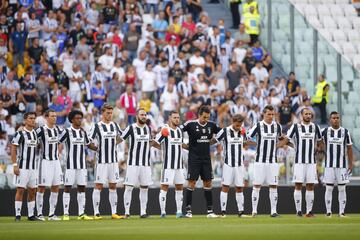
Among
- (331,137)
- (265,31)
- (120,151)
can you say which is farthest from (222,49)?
(331,137)

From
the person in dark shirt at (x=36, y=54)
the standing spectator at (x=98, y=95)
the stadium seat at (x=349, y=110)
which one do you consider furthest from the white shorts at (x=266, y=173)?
the person in dark shirt at (x=36, y=54)

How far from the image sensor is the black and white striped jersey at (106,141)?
28.9 metres

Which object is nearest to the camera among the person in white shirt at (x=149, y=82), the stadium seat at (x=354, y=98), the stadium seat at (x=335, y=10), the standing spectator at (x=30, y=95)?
the stadium seat at (x=354, y=98)

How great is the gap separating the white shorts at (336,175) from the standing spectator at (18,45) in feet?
40.9

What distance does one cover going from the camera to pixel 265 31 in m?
38.7

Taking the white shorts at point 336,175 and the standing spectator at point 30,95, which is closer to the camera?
the white shorts at point 336,175

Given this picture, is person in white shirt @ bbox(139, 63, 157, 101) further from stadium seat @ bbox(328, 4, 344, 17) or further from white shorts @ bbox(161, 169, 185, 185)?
white shorts @ bbox(161, 169, 185, 185)

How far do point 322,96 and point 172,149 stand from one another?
8.31 metres

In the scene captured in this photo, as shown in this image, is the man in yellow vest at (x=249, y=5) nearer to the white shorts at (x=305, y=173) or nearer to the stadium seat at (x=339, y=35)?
the stadium seat at (x=339, y=35)

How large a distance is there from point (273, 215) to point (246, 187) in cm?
328

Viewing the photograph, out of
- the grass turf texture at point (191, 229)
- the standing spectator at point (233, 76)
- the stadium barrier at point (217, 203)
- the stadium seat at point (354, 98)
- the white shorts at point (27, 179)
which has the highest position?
the standing spectator at point (233, 76)

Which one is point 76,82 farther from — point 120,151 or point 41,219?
point 41,219

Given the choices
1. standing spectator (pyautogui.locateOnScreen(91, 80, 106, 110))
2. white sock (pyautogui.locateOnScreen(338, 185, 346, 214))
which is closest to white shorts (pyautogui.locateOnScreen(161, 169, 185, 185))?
white sock (pyautogui.locateOnScreen(338, 185, 346, 214))

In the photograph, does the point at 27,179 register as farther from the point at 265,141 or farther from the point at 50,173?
the point at 265,141
